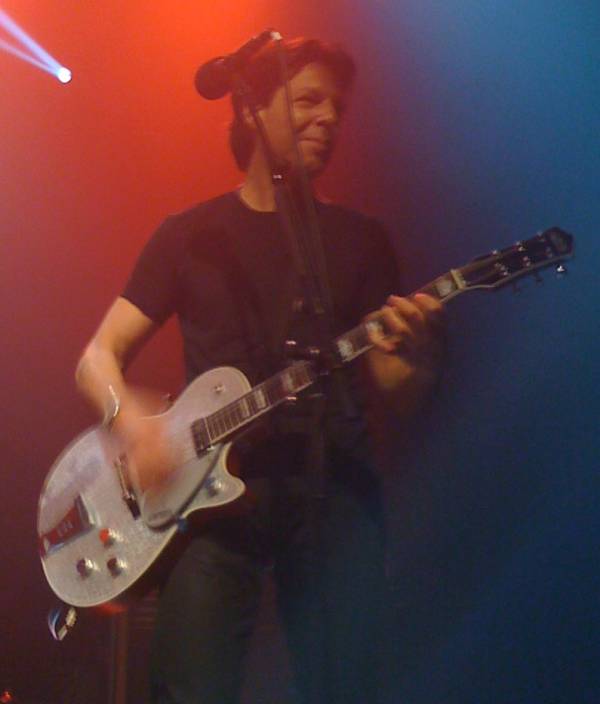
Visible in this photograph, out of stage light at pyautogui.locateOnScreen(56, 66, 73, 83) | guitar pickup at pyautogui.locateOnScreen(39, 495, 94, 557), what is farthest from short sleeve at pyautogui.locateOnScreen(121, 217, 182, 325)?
stage light at pyautogui.locateOnScreen(56, 66, 73, 83)

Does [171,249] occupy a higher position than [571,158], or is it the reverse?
[171,249]

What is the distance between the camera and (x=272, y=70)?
1.56m

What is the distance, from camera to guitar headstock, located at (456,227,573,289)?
4.83 ft

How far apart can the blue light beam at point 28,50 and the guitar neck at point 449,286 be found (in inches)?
50.8

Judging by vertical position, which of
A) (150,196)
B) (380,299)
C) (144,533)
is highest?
(150,196)

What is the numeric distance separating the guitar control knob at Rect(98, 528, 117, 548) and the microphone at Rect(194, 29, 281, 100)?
778 mm

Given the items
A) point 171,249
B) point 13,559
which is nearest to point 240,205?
point 171,249

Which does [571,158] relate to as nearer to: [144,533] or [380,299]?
[380,299]

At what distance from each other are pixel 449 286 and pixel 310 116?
43 cm

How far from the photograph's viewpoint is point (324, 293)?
48.4 inches

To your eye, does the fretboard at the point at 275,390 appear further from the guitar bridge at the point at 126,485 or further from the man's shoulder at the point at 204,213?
the man's shoulder at the point at 204,213

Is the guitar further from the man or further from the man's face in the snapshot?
the man's face

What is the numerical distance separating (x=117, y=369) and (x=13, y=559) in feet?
3.10

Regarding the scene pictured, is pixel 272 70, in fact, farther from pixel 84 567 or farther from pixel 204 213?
pixel 84 567
